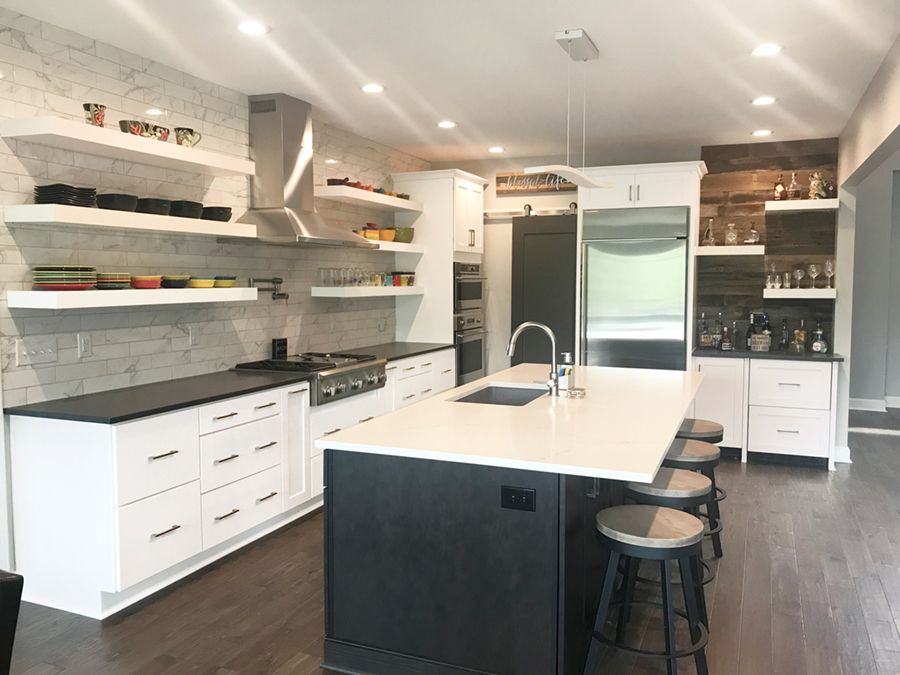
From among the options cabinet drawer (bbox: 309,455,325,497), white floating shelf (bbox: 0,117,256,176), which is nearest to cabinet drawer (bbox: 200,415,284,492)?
cabinet drawer (bbox: 309,455,325,497)

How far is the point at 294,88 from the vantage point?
454 cm

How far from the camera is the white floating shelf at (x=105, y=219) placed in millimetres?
3094

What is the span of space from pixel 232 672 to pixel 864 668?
236 centimetres

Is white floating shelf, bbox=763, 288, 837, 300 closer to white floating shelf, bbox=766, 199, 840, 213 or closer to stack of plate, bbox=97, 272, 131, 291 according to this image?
white floating shelf, bbox=766, 199, 840, 213

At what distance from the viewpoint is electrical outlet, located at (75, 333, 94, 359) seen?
353cm

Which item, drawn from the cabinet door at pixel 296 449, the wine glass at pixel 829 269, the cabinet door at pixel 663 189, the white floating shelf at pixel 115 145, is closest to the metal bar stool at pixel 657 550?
the cabinet door at pixel 296 449

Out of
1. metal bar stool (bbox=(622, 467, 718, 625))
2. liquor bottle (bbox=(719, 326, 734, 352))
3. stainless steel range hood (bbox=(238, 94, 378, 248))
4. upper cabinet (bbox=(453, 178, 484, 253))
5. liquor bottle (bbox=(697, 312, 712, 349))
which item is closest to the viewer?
metal bar stool (bbox=(622, 467, 718, 625))

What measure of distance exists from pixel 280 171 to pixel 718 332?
4.00m

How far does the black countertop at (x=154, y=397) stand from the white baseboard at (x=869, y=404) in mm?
6772

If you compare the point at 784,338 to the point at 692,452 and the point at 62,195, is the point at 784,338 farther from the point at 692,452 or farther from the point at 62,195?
the point at 62,195

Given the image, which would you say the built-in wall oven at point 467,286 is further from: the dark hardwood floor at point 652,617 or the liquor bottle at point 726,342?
the dark hardwood floor at point 652,617

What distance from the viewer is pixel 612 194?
603cm

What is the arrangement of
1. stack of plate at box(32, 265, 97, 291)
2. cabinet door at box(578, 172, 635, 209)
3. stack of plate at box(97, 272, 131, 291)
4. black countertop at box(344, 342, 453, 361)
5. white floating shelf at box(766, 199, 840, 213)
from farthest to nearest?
cabinet door at box(578, 172, 635, 209)
white floating shelf at box(766, 199, 840, 213)
black countertop at box(344, 342, 453, 361)
stack of plate at box(97, 272, 131, 291)
stack of plate at box(32, 265, 97, 291)

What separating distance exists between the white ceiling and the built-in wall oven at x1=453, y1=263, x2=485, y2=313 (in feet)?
4.50
